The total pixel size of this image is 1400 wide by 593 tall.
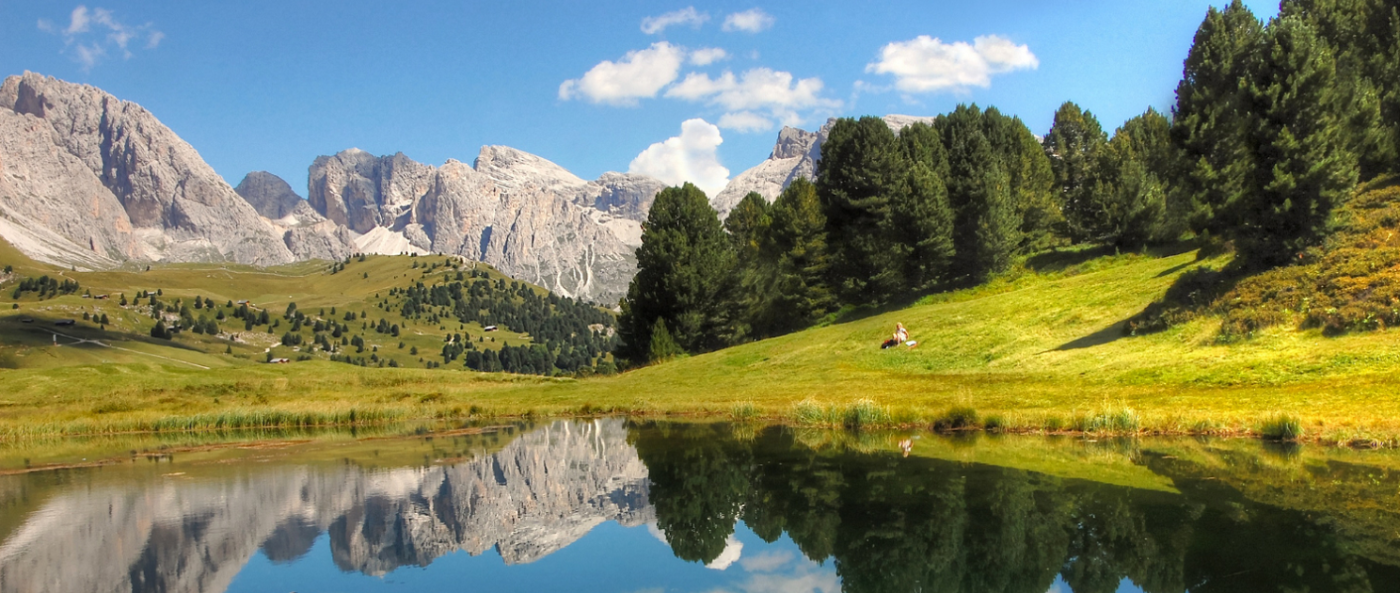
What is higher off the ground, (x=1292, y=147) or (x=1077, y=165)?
(x=1077, y=165)

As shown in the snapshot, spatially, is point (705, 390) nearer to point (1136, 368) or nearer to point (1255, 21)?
point (1136, 368)

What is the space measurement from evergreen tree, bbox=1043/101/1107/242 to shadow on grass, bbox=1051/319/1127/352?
35.3 meters

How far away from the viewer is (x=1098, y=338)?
43.8m

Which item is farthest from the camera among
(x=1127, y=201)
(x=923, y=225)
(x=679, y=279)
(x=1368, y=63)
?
(x=679, y=279)

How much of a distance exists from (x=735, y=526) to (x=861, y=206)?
64.7 m

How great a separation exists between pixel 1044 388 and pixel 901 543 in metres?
23.0

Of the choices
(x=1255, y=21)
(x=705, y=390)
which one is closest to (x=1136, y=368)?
(x=705, y=390)

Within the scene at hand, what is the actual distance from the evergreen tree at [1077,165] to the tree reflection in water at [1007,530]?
6379 cm

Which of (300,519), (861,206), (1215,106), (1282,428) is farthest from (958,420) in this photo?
(861,206)

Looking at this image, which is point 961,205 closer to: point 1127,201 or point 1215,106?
point 1127,201

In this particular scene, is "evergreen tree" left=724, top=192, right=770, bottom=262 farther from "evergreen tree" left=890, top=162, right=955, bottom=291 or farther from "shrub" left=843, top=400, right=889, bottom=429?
"shrub" left=843, top=400, right=889, bottom=429

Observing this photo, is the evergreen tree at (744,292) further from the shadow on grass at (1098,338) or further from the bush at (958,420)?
the bush at (958,420)

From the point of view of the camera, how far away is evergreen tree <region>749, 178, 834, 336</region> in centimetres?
8231

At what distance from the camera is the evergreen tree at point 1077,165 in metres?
78.5
